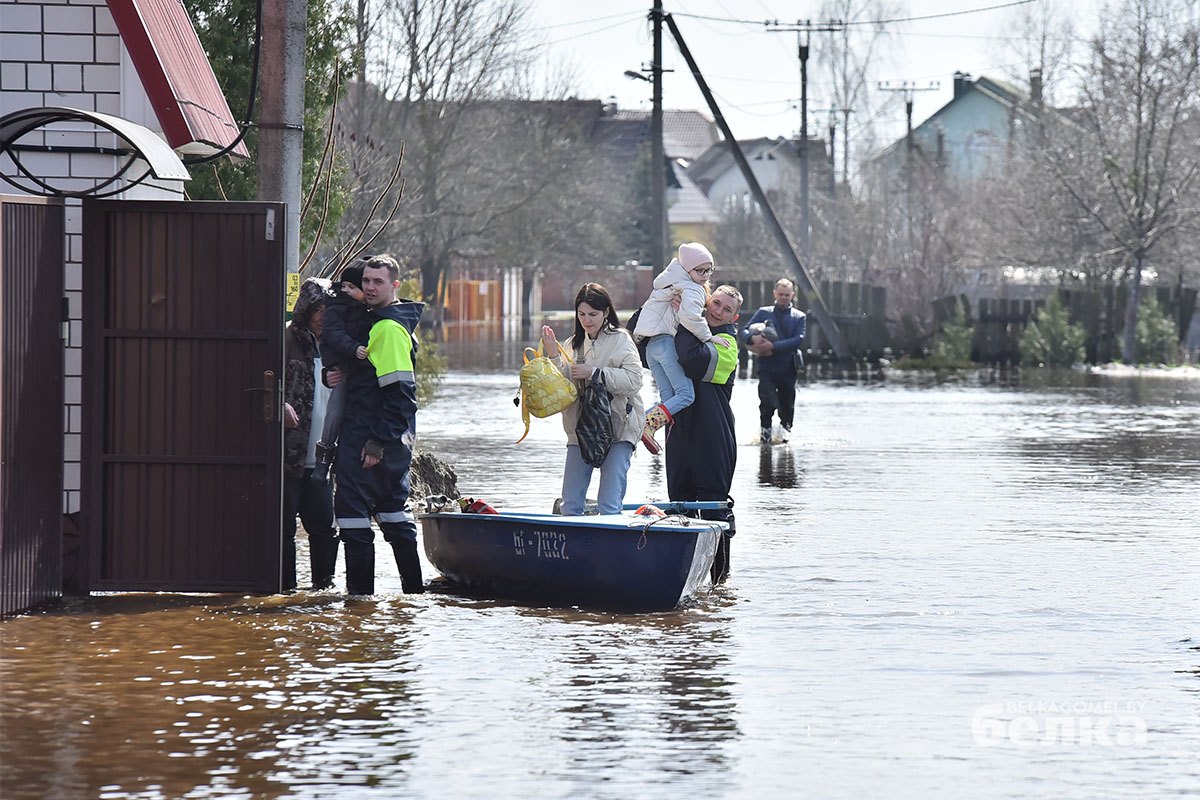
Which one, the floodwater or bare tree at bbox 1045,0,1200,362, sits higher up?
bare tree at bbox 1045,0,1200,362

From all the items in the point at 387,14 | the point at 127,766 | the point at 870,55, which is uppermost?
the point at 870,55

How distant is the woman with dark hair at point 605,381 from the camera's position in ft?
36.7

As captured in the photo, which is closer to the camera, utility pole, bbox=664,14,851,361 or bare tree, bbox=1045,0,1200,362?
utility pole, bbox=664,14,851,361

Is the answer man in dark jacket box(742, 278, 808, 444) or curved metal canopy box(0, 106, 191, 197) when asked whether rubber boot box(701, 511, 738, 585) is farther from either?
man in dark jacket box(742, 278, 808, 444)

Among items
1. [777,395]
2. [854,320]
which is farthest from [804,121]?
[777,395]

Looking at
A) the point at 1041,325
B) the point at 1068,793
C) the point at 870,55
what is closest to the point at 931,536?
the point at 1068,793

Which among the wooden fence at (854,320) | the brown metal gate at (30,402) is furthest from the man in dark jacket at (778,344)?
the wooden fence at (854,320)

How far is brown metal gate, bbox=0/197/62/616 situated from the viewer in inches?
387

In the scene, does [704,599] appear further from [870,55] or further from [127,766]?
[870,55]

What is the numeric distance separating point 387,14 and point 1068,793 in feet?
109

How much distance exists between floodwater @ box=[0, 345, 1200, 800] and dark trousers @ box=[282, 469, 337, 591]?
31 cm

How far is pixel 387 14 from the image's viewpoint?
3838 centimetres

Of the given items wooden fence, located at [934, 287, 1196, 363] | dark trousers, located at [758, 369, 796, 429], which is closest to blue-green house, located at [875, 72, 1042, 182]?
wooden fence, located at [934, 287, 1196, 363]

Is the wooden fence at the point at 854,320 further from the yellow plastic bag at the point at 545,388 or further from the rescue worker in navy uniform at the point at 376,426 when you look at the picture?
the rescue worker in navy uniform at the point at 376,426
